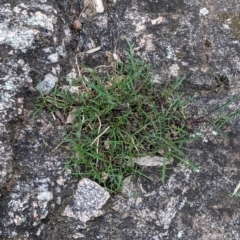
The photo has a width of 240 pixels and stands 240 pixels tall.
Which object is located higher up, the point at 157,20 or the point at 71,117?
the point at 157,20

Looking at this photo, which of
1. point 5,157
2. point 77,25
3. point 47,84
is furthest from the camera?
point 77,25

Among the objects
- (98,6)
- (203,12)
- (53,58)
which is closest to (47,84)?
(53,58)

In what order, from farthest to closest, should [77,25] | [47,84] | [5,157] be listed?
1. [77,25]
2. [47,84]
3. [5,157]

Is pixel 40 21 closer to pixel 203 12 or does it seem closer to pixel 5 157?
pixel 5 157

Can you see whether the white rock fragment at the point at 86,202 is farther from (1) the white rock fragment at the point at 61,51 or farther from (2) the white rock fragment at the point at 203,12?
(2) the white rock fragment at the point at 203,12

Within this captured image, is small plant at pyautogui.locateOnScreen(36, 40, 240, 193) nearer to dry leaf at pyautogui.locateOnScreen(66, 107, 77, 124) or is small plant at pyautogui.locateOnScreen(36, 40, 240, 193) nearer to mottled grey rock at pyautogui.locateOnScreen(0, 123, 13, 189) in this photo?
dry leaf at pyautogui.locateOnScreen(66, 107, 77, 124)

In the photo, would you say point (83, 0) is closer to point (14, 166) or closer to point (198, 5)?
point (198, 5)

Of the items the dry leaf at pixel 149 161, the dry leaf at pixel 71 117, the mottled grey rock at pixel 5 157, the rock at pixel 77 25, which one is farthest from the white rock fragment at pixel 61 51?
the dry leaf at pixel 149 161

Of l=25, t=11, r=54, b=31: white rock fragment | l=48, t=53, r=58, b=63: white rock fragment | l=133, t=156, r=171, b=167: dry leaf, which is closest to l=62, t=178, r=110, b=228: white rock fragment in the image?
l=133, t=156, r=171, b=167: dry leaf
